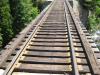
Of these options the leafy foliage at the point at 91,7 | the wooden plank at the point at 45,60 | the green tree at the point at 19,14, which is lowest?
the leafy foliage at the point at 91,7

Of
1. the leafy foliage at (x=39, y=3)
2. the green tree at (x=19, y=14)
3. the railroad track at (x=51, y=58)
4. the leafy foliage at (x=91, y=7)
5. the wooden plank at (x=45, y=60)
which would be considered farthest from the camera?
the leafy foliage at (x=91, y=7)

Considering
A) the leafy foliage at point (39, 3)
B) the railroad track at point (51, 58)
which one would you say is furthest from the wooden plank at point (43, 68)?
the leafy foliage at point (39, 3)

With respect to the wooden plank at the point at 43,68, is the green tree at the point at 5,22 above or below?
below

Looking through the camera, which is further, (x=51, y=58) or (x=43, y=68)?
(x=51, y=58)

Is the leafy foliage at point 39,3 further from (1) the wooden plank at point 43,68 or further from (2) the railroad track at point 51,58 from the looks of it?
(1) the wooden plank at point 43,68

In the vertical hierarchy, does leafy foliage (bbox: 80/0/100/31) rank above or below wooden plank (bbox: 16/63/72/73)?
below

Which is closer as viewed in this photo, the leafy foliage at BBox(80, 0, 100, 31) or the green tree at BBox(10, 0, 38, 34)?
the green tree at BBox(10, 0, 38, 34)

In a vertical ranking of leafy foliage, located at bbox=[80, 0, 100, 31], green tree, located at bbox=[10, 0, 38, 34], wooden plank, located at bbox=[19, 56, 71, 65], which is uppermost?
wooden plank, located at bbox=[19, 56, 71, 65]

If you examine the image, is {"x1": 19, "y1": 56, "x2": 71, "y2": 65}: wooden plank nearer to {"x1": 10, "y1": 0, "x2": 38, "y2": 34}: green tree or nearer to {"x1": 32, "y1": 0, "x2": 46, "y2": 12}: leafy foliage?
{"x1": 10, "y1": 0, "x2": 38, "y2": 34}: green tree

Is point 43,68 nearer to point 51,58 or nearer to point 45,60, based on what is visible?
point 45,60

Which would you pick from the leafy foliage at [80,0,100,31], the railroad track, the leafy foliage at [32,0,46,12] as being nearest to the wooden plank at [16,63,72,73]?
the railroad track

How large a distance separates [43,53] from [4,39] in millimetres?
13325

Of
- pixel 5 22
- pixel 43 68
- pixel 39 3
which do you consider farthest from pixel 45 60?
pixel 39 3

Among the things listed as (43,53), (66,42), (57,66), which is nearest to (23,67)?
(57,66)
